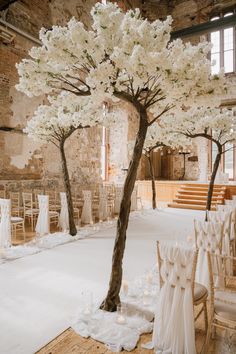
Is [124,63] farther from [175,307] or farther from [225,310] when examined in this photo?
[225,310]

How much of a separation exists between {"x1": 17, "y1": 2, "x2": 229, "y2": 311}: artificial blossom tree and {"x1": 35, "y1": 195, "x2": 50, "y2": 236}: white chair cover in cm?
365

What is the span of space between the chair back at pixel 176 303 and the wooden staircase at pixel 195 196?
356 inches

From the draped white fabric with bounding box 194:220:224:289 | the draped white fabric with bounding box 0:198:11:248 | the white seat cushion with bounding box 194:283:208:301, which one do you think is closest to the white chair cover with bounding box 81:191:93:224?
the draped white fabric with bounding box 0:198:11:248

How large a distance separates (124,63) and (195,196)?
9.99 m

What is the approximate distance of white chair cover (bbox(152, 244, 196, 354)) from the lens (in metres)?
2.48

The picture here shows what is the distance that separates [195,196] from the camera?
1229 cm

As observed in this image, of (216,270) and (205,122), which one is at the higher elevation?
(205,122)

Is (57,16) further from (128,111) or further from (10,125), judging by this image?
(128,111)

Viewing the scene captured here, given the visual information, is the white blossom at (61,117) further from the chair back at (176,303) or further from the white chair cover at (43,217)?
the chair back at (176,303)

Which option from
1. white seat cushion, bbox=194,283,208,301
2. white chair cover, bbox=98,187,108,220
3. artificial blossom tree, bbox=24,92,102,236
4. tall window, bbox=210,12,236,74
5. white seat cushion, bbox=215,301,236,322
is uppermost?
tall window, bbox=210,12,236,74

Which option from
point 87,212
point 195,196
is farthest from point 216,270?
point 195,196

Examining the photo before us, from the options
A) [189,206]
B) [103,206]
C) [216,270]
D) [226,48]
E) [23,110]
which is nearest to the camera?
[216,270]

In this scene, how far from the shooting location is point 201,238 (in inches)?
147

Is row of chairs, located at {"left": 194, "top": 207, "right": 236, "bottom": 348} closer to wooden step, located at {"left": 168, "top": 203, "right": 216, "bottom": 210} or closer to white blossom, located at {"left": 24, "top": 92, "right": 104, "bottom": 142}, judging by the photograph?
white blossom, located at {"left": 24, "top": 92, "right": 104, "bottom": 142}
